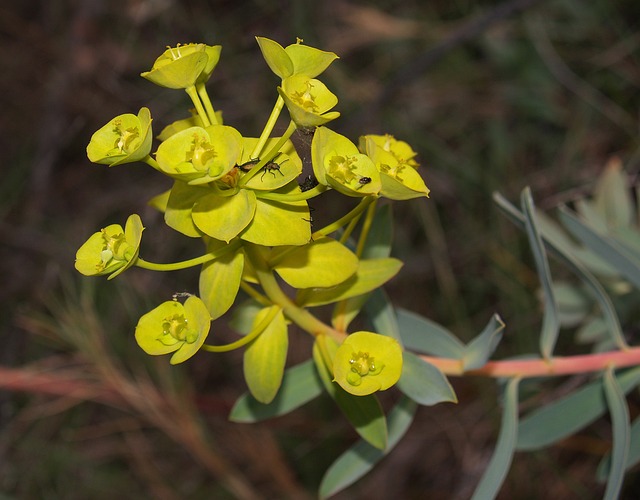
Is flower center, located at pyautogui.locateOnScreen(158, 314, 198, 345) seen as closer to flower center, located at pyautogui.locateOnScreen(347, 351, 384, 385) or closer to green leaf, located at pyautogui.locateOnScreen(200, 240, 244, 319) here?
green leaf, located at pyautogui.locateOnScreen(200, 240, 244, 319)

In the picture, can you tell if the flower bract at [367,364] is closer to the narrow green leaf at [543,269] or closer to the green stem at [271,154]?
the green stem at [271,154]

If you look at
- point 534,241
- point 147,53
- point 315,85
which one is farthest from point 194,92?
point 147,53

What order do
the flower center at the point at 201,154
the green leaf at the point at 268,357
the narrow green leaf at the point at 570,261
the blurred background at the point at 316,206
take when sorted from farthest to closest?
1. the blurred background at the point at 316,206
2. the narrow green leaf at the point at 570,261
3. the green leaf at the point at 268,357
4. the flower center at the point at 201,154

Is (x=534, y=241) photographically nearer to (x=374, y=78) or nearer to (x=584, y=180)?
(x=584, y=180)

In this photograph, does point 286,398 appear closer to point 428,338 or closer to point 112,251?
point 428,338

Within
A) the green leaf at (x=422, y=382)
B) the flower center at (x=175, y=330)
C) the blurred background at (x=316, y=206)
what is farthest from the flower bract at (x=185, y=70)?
the blurred background at (x=316, y=206)

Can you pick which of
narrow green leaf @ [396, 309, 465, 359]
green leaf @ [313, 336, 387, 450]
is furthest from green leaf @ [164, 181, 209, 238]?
narrow green leaf @ [396, 309, 465, 359]
